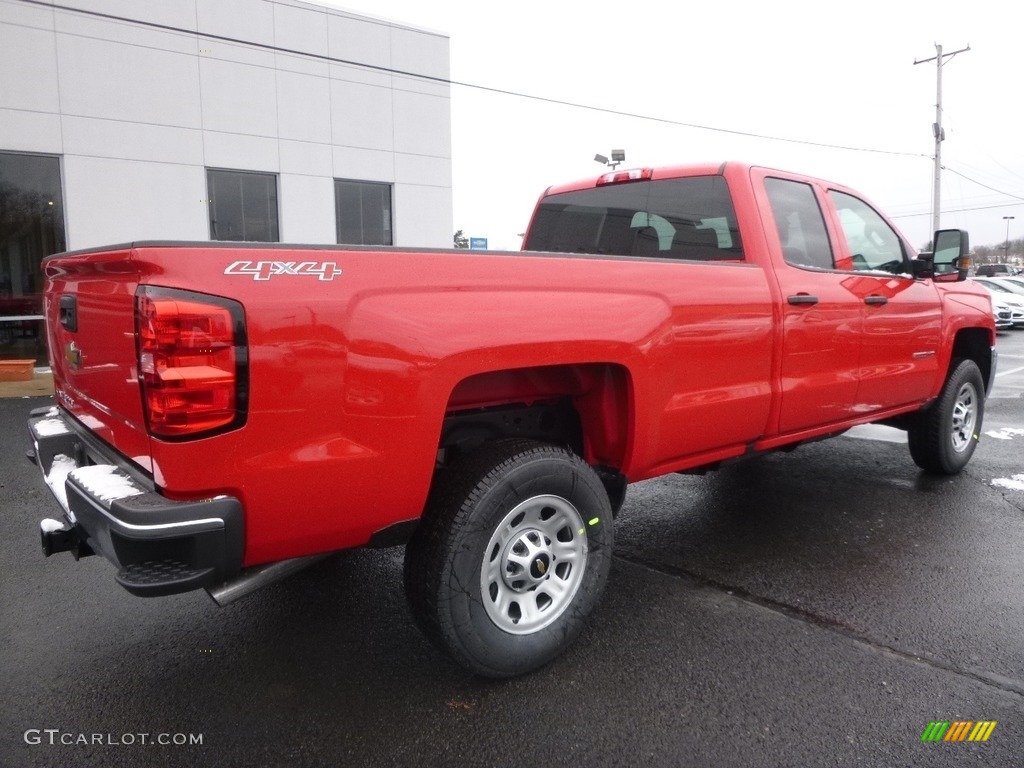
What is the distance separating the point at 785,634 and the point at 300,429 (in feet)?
7.25

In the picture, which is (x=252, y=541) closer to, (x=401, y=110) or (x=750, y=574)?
(x=750, y=574)

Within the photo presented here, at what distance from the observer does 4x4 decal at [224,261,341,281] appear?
209cm

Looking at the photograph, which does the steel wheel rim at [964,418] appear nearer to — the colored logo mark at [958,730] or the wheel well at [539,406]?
the colored logo mark at [958,730]

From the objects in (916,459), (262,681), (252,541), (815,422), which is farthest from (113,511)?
(916,459)

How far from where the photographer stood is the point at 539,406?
3.33m

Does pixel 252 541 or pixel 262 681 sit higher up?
pixel 252 541

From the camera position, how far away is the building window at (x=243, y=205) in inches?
513

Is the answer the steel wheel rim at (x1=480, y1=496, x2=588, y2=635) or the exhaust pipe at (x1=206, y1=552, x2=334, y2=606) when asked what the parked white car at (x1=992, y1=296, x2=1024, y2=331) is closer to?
the steel wheel rim at (x1=480, y1=496, x2=588, y2=635)

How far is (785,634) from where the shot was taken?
317 centimetres

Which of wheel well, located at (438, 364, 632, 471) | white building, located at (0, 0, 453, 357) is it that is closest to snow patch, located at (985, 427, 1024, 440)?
wheel well, located at (438, 364, 632, 471)

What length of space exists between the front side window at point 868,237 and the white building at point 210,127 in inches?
421

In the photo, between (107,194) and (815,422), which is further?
(107,194)

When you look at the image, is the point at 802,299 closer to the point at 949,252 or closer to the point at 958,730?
the point at 949,252

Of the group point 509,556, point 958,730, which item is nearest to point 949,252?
point 958,730
